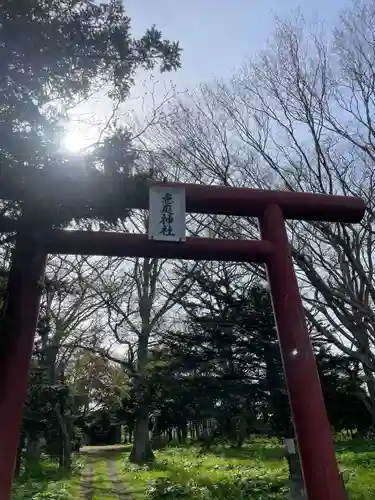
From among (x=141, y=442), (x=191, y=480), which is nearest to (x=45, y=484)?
(x=191, y=480)

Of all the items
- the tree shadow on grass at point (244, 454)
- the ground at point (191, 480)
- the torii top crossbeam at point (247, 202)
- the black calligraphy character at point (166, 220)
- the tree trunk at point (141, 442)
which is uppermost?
the torii top crossbeam at point (247, 202)

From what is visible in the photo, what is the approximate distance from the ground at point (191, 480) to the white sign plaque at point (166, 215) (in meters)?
6.53

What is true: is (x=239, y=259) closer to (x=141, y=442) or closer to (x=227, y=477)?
(x=227, y=477)

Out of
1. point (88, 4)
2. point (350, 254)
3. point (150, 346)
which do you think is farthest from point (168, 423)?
point (88, 4)

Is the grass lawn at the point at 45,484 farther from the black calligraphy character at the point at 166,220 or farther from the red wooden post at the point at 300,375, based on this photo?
the black calligraphy character at the point at 166,220

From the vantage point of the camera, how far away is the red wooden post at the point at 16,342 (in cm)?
429

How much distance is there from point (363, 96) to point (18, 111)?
5595 millimetres

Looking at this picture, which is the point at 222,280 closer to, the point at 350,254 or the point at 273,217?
the point at 350,254

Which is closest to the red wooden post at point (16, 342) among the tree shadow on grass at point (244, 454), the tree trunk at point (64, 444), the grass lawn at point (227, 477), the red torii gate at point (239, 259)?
the red torii gate at point (239, 259)

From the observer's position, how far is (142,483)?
11.8 meters

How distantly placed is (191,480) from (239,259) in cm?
807

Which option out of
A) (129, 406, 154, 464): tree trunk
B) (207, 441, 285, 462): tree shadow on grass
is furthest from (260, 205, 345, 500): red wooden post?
(129, 406, 154, 464): tree trunk

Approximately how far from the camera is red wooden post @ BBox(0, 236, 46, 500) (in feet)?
14.1

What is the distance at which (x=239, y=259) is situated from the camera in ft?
18.1
